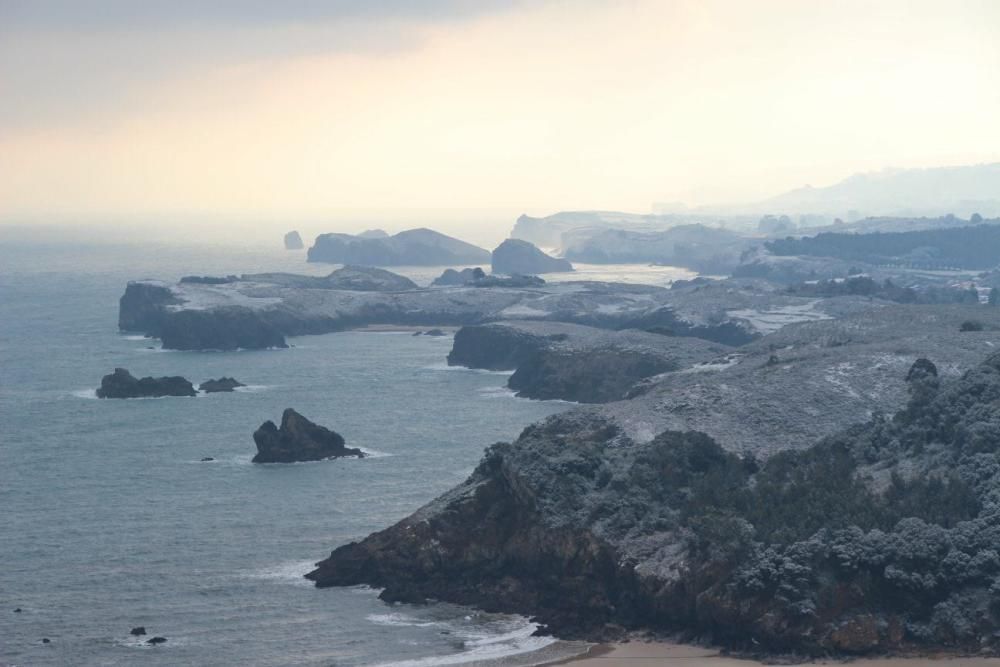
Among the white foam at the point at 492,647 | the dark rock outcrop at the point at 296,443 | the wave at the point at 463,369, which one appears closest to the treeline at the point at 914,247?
the wave at the point at 463,369

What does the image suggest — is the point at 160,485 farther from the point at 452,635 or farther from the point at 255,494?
the point at 452,635

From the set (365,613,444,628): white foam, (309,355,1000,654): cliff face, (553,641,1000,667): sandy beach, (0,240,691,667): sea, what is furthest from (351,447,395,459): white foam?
(553,641,1000,667): sandy beach

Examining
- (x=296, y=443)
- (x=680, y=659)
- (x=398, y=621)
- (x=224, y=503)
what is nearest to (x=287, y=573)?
(x=398, y=621)

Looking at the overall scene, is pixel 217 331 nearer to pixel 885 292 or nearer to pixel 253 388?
pixel 253 388

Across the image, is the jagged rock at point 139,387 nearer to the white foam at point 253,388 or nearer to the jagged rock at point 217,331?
the white foam at point 253,388

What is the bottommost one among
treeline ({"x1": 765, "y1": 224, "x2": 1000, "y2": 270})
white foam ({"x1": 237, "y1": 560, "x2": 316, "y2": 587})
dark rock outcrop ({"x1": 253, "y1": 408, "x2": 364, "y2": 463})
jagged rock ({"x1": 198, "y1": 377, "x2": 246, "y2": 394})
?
white foam ({"x1": 237, "y1": 560, "x2": 316, "y2": 587})

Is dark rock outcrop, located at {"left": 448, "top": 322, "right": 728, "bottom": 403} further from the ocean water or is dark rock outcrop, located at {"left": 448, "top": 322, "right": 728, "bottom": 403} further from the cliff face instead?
the cliff face
